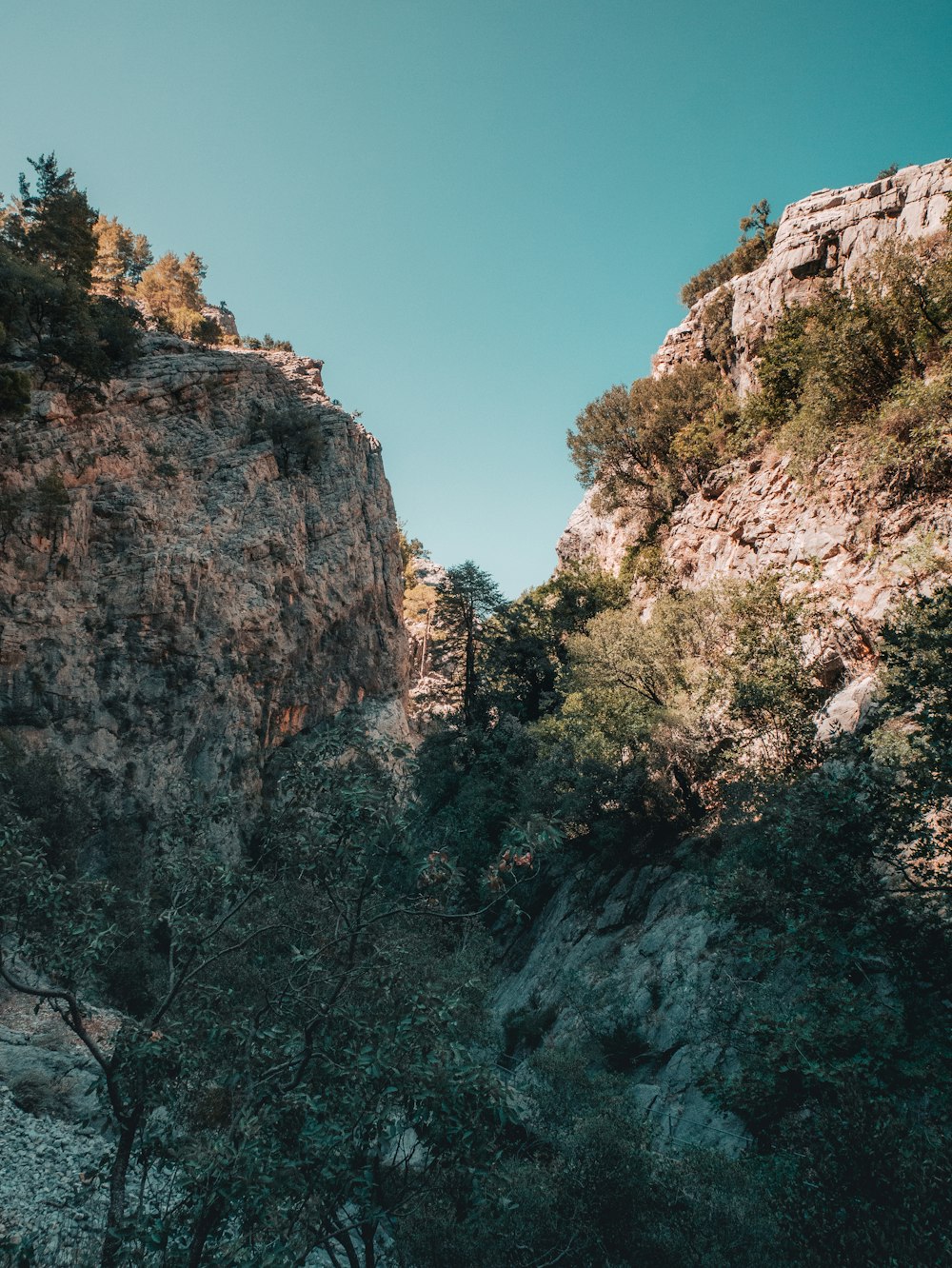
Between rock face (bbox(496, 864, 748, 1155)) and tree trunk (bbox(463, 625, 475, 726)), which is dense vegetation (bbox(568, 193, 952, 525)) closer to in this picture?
tree trunk (bbox(463, 625, 475, 726))

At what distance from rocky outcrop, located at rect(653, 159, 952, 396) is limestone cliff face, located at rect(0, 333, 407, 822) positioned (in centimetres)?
2210

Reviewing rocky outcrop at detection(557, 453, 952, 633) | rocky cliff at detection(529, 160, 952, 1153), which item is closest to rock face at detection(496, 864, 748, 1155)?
rocky cliff at detection(529, 160, 952, 1153)

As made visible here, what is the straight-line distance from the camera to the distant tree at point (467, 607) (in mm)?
32688

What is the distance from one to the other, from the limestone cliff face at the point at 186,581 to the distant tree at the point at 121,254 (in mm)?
16816

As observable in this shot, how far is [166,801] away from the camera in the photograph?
25.7 metres

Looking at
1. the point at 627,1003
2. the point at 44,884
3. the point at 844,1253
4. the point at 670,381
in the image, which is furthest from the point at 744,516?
the point at 44,884

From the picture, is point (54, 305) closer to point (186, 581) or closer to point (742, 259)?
point (186, 581)

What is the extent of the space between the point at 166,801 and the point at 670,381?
103 ft

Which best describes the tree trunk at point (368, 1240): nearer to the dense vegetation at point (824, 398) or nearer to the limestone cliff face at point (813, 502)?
the limestone cliff face at point (813, 502)

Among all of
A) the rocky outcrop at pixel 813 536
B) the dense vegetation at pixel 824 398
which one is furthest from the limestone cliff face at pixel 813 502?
the dense vegetation at pixel 824 398

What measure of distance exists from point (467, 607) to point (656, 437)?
13.3m

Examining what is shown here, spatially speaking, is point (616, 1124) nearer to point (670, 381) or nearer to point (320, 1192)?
point (320, 1192)

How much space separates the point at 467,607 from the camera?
108 feet

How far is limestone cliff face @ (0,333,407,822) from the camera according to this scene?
957 inches
